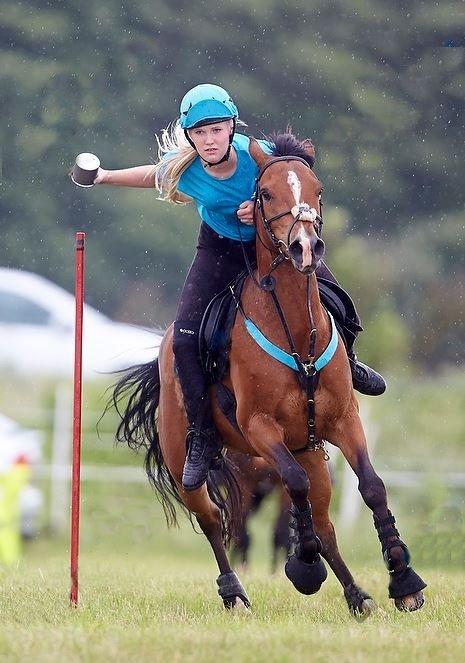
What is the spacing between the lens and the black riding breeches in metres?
6.77

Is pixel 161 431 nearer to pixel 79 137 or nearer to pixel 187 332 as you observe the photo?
pixel 187 332

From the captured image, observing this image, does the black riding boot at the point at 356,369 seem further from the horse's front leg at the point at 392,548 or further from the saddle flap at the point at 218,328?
the horse's front leg at the point at 392,548

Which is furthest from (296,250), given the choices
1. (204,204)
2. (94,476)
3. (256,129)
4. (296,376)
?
(256,129)

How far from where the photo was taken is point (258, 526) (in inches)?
583

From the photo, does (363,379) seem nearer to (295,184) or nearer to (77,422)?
(295,184)

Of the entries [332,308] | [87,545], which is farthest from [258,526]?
[332,308]

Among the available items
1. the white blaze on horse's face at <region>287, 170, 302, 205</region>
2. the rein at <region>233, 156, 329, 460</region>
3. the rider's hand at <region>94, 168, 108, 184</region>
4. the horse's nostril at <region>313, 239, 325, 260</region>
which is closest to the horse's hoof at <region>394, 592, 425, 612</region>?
the rein at <region>233, 156, 329, 460</region>

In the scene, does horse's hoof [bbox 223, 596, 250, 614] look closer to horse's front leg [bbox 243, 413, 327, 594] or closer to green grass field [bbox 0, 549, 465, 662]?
green grass field [bbox 0, 549, 465, 662]

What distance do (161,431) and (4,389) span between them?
455 inches

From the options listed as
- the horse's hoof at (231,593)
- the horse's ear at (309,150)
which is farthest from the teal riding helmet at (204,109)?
the horse's hoof at (231,593)

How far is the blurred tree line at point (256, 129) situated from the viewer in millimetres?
21266

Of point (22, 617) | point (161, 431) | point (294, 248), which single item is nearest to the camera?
point (294, 248)

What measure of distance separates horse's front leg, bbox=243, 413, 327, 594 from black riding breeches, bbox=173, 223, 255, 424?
0.71 metres

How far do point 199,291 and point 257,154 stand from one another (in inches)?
36.1
